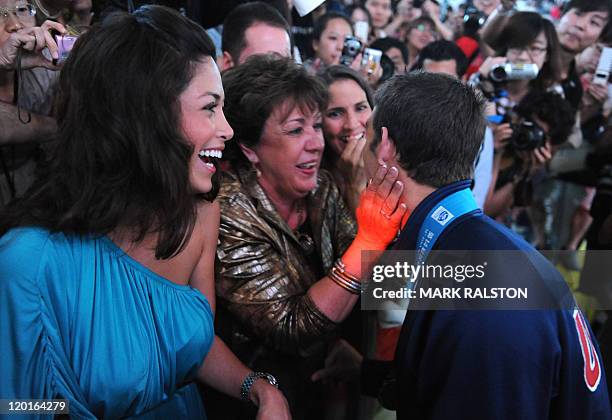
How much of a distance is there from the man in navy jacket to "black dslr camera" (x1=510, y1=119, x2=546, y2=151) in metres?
1.62

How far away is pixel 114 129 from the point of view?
1.23 meters

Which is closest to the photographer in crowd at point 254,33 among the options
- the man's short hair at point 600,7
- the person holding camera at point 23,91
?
the person holding camera at point 23,91

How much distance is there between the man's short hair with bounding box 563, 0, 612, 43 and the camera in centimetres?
396

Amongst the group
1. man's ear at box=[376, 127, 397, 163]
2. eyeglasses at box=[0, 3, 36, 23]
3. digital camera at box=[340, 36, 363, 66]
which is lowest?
digital camera at box=[340, 36, 363, 66]

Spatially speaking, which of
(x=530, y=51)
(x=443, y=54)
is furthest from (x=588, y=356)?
(x=530, y=51)

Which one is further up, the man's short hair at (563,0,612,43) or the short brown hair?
the man's short hair at (563,0,612,43)

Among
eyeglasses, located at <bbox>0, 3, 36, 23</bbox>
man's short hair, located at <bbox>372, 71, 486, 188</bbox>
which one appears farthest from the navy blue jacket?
eyeglasses, located at <bbox>0, 3, 36, 23</bbox>

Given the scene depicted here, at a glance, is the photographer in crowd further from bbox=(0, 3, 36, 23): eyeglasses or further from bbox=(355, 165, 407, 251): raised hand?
bbox=(355, 165, 407, 251): raised hand

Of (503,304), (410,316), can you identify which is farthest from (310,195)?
(503,304)

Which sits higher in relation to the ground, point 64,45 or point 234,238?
point 64,45

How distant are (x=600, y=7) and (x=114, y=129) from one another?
376 cm

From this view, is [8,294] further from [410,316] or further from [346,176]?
[346,176]

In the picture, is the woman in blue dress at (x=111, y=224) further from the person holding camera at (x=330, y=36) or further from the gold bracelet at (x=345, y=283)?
the person holding camera at (x=330, y=36)

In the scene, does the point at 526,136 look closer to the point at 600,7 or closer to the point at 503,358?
the point at 600,7
